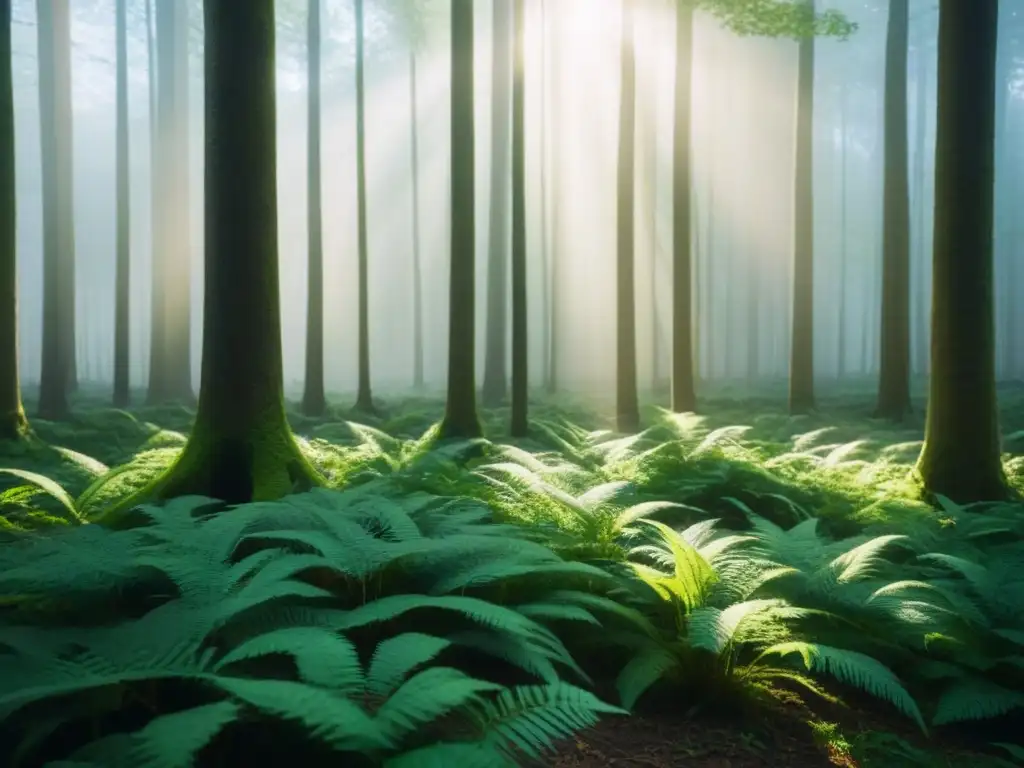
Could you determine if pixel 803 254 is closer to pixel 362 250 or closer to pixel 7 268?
pixel 362 250

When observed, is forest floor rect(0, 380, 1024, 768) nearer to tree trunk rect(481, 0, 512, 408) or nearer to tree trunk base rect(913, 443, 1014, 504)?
tree trunk base rect(913, 443, 1014, 504)

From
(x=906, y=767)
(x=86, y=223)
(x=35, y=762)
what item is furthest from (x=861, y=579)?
(x=86, y=223)

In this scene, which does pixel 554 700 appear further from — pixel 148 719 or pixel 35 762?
pixel 35 762

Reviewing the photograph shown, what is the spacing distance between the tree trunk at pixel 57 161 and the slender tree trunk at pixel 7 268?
7725mm

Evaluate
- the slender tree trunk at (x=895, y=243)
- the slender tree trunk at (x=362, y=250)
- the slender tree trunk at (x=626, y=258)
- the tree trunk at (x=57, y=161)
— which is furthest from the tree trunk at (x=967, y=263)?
the tree trunk at (x=57, y=161)

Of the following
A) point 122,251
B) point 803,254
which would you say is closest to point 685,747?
point 803,254

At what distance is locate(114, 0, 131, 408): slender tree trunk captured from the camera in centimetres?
1814

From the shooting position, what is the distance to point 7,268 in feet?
29.7

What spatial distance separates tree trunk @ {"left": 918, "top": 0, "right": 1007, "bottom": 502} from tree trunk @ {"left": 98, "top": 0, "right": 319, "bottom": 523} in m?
6.13

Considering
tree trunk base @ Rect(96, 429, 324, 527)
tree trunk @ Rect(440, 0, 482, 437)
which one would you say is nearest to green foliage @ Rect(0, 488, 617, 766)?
tree trunk base @ Rect(96, 429, 324, 527)

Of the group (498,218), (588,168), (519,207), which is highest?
(588,168)

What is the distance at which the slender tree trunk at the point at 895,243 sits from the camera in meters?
14.0

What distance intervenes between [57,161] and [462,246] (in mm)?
15601

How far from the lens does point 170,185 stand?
20.6 meters
